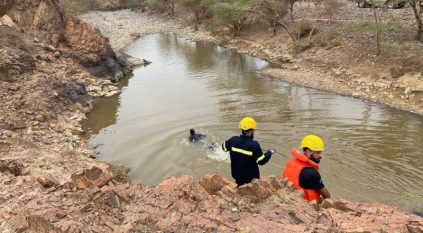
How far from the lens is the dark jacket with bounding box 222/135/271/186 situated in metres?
5.92

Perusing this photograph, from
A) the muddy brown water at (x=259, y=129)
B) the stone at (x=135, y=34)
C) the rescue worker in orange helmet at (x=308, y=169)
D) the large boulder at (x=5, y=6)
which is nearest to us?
the rescue worker in orange helmet at (x=308, y=169)

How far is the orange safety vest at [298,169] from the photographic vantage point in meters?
4.89

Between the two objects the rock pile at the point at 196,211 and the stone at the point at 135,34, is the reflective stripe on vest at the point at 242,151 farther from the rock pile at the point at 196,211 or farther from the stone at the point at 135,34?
the stone at the point at 135,34

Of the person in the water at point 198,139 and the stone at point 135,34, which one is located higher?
the stone at point 135,34

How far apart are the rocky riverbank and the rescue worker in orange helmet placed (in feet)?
35.2

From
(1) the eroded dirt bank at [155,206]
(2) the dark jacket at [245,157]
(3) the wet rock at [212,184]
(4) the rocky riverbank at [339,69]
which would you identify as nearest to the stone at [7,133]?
(1) the eroded dirt bank at [155,206]

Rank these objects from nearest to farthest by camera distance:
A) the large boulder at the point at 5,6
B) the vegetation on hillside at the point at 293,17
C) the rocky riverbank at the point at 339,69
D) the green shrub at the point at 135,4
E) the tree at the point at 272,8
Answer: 1. the rocky riverbank at the point at 339,69
2. the large boulder at the point at 5,6
3. the vegetation on hillside at the point at 293,17
4. the tree at the point at 272,8
5. the green shrub at the point at 135,4

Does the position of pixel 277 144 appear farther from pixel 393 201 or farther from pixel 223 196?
pixel 223 196

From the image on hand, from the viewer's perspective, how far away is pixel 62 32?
20.0m

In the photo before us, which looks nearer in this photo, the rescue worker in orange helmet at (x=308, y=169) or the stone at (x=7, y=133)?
the rescue worker in orange helmet at (x=308, y=169)

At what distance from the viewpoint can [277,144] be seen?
11.8 metres

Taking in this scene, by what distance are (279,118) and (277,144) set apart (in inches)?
100

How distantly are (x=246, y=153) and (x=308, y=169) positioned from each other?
124 centimetres

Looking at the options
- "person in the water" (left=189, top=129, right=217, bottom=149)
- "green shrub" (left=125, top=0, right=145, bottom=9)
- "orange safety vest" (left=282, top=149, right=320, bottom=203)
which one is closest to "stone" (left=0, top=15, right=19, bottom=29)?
"person in the water" (left=189, top=129, right=217, bottom=149)
